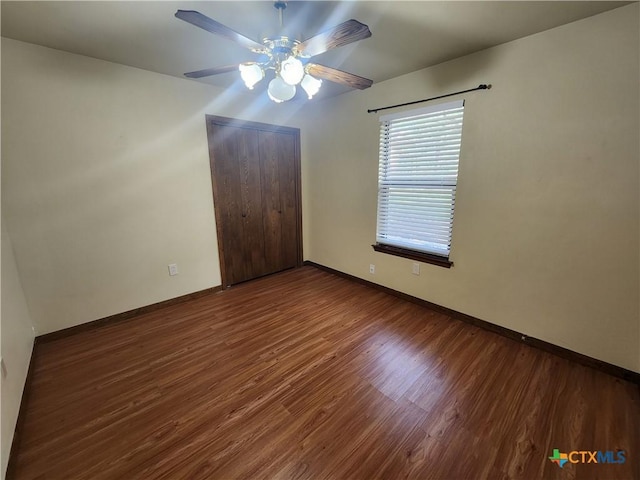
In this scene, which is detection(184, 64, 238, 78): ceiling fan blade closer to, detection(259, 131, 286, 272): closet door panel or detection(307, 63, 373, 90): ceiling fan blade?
detection(307, 63, 373, 90): ceiling fan blade

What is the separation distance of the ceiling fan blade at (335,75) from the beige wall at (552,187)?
1.09m

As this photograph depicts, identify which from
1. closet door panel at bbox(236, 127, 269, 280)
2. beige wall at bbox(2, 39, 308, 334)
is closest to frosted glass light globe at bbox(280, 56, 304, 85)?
Result: beige wall at bbox(2, 39, 308, 334)

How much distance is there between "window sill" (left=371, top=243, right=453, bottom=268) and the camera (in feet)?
8.52

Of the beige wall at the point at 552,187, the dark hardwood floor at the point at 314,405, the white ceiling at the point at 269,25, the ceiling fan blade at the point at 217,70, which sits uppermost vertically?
the white ceiling at the point at 269,25

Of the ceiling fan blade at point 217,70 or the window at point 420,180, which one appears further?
the window at point 420,180

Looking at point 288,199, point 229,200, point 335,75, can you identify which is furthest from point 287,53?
point 288,199

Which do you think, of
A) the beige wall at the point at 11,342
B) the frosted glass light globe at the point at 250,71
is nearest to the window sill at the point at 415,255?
the frosted glass light globe at the point at 250,71

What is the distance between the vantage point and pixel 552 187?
76.3 inches

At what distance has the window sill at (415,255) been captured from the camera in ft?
8.52

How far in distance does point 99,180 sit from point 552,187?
369 cm

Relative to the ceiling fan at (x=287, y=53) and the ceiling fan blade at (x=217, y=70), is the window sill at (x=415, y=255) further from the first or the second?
the ceiling fan blade at (x=217, y=70)

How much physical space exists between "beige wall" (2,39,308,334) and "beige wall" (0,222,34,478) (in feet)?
0.60

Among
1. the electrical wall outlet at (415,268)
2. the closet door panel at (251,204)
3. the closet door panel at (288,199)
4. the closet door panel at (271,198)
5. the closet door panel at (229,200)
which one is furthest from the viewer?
the closet door panel at (288,199)

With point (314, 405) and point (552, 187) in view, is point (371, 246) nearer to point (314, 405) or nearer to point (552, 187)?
point (552, 187)
